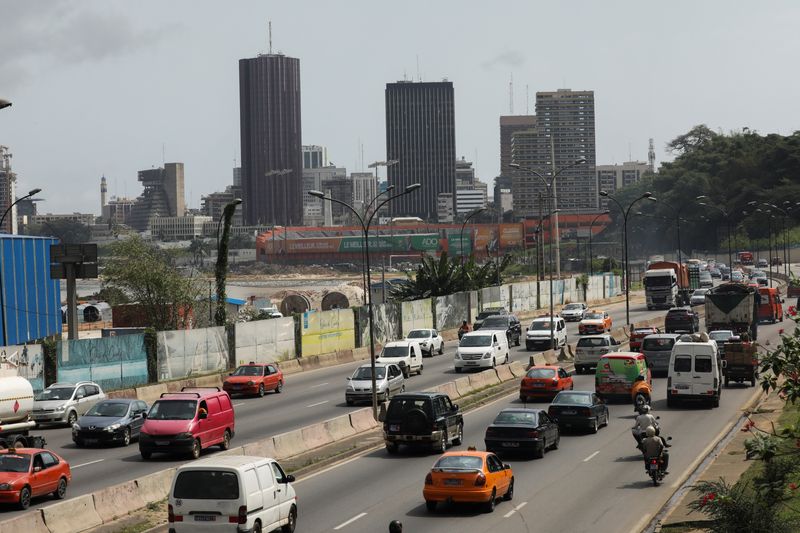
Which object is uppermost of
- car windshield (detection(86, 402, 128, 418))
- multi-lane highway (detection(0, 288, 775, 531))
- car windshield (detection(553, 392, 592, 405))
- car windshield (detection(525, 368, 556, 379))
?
car windshield (detection(86, 402, 128, 418))

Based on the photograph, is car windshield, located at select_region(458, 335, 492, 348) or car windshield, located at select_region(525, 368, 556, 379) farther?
car windshield, located at select_region(458, 335, 492, 348)

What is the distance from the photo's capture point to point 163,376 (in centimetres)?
4859

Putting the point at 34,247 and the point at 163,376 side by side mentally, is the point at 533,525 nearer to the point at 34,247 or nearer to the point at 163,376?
the point at 163,376

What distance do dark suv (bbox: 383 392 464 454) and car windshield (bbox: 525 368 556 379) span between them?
1194 centimetres

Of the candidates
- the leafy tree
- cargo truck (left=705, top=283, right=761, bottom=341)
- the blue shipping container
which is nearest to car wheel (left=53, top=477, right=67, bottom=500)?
cargo truck (left=705, top=283, right=761, bottom=341)

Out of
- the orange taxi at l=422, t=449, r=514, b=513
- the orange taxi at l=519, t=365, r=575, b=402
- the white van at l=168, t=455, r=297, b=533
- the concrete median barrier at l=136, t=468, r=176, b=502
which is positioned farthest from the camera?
the orange taxi at l=519, t=365, r=575, b=402

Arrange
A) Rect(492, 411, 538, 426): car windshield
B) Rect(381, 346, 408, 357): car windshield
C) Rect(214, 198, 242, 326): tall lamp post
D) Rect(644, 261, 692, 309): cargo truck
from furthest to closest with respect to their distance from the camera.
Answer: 1. Rect(644, 261, 692, 309): cargo truck
2. Rect(214, 198, 242, 326): tall lamp post
3. Rect(381, 346, 408, 357): car windshield
4. Rect(492, 411, 538, 426): car windshield

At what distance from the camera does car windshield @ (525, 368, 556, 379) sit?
41750 millimetres

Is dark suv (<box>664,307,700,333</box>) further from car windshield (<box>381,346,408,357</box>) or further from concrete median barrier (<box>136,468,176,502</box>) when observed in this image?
concrete median barrier (<box>136,468,176,502</box>)

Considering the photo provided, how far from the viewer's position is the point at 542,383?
4134 cm

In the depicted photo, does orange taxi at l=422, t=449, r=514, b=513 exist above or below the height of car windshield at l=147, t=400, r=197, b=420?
below

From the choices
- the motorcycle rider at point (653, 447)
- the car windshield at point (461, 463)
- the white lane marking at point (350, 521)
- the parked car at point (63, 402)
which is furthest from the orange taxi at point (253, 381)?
the white lane marking at point (350, 521)

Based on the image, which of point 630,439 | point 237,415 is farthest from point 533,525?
point 237,415

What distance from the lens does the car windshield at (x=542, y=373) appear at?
41.8 metres
